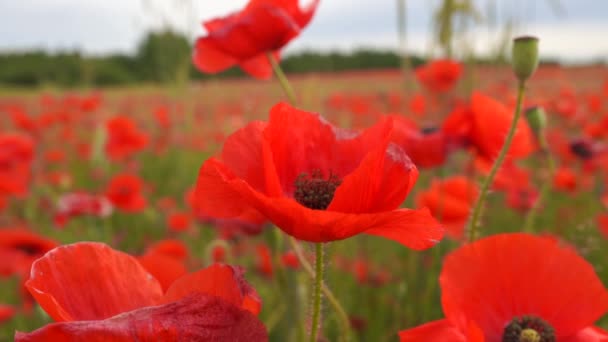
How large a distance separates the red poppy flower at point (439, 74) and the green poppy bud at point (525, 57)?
149 centimetres

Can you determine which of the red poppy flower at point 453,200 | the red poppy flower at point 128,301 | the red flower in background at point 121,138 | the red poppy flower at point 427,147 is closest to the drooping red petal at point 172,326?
the red poppy flower at point 128,301

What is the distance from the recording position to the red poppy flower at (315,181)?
0.45 metres

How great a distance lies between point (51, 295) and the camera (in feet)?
1.39

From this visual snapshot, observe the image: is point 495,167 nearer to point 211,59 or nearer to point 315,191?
point 315,191

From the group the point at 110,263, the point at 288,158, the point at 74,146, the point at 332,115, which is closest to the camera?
the point at 110,263

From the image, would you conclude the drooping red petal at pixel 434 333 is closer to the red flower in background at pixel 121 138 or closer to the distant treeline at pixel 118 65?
the red flower in background at pixel 121 138

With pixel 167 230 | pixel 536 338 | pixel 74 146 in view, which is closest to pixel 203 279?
pixel 536 338

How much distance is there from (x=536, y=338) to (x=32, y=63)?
60.8ft

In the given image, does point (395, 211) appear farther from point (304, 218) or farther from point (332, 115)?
point (332, 115)

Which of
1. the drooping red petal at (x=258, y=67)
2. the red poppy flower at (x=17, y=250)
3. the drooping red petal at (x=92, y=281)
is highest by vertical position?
the drooping red petal at (x=258, y=67)

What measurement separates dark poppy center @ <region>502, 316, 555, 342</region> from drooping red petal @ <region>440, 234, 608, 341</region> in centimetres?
1

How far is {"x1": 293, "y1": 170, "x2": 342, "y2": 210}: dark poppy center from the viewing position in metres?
0.56

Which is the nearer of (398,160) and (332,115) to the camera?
(398,160)

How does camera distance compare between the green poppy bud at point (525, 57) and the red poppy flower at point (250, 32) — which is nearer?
the green poppy bud at point (525, 57)
